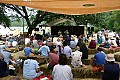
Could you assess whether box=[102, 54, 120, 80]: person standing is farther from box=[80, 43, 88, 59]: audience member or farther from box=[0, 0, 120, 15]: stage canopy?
box=[80, 43, 88, 59]: audience member

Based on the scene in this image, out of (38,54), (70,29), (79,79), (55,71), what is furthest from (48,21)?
(55,71)

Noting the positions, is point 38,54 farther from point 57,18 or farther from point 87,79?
point 57,18

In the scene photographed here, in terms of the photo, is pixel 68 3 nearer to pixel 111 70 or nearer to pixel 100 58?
pixel 111 70

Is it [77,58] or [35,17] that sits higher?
[35,17]

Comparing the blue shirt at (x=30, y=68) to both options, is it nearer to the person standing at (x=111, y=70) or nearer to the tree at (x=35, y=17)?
the person standing at (x=111, y=70)

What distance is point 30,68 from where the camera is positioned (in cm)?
689

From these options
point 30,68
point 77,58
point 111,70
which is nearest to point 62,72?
point 111,70

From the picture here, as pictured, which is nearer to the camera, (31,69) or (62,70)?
(62,70)

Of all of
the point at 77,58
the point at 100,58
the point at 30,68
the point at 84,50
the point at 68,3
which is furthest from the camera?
the point at 84,50

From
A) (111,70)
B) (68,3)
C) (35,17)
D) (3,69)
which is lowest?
(3,69)

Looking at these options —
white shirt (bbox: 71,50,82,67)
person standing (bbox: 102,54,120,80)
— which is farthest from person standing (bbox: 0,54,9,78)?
person standing (bbox: 102,54,120,80)

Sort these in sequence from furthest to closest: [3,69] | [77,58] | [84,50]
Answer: [84,50] < [77,58] < [3,69]

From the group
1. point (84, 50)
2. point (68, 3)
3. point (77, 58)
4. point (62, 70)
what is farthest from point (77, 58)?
point (62, 70)

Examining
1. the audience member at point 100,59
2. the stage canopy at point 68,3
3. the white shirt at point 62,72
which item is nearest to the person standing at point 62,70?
the white shirt at point 62,72
